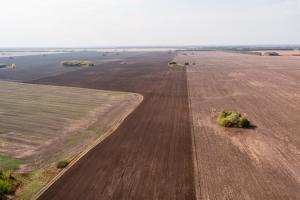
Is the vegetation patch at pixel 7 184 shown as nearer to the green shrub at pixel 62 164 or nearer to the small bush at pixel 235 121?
the green shrub at pixel 62 164

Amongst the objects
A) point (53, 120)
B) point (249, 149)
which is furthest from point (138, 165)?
point (53, 120)

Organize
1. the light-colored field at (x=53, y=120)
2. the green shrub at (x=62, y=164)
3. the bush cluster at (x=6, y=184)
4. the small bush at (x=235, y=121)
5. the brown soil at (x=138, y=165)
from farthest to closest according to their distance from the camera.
→ 1. the small bush at (x=235, y=121)
2. the light-colored field at (x=53, y=120)
3. the green shrub at (x=62, y=164)
4. the brown soil at (x=138, y=165)
5. the bush cluster at (x=6, y=184)

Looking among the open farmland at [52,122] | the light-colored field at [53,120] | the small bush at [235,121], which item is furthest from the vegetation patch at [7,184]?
the small bush at [235,121]

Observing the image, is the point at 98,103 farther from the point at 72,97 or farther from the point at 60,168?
the point at 60,168

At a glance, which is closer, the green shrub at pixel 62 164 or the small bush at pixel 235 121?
the green shrub at pixel 62 164

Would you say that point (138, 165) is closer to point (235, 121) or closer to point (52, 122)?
point (235, 121)

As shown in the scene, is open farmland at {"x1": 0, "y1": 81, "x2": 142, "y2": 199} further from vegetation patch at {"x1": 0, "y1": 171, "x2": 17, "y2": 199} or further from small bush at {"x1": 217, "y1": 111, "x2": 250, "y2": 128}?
small bush at {"x1": 217, "y1": 111, "x2": 250, "y2": 128}

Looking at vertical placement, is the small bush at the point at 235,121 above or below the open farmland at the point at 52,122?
above
